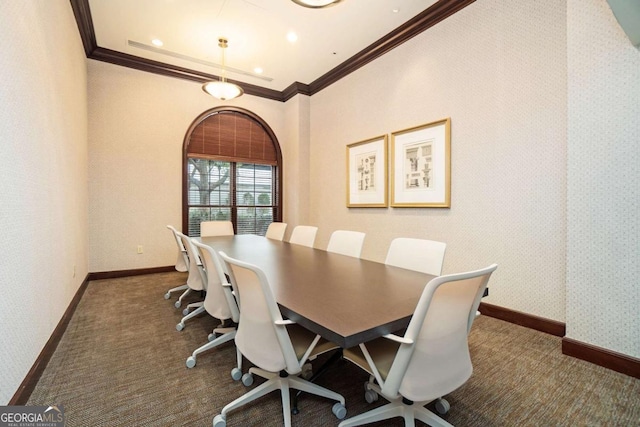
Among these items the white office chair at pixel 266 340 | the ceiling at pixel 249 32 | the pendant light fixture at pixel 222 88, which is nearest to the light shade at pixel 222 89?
the pendant light fixture at pixel 222 88

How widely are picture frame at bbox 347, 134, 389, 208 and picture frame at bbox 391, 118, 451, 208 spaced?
0.16m

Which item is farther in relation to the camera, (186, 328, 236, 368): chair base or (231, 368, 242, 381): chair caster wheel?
(186, 328, 236, 368): chair base

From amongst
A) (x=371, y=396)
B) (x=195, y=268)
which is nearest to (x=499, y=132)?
(x=371, y=396)

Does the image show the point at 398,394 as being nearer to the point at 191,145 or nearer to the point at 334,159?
the point at 334,159

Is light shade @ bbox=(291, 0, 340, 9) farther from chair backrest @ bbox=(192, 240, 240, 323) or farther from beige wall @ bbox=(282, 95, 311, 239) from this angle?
beige wall @ bbox=(282, 95, 311, 239)

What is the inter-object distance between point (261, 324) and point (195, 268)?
1442 millimetres

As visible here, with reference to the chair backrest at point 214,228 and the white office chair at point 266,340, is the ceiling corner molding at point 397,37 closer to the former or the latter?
the chair backrest at point 214,228

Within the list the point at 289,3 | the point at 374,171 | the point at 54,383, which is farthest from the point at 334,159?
the point at 54,383

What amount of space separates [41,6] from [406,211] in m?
3.65

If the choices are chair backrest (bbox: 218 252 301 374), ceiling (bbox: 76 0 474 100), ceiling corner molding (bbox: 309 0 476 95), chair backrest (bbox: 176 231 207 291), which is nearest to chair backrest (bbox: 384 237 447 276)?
chair backrest (bbox: 218 252 301 374)

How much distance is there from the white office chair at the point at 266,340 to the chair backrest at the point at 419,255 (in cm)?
86

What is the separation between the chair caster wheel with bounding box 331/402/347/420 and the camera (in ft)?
4.63

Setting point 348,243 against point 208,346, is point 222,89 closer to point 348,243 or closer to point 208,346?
point 348,243

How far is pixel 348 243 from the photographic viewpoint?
2602 millimetres
